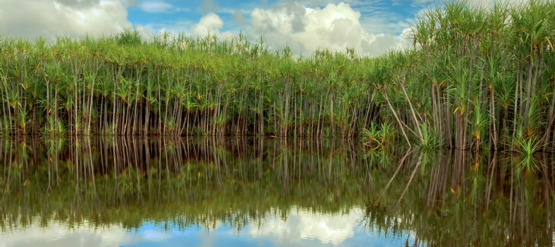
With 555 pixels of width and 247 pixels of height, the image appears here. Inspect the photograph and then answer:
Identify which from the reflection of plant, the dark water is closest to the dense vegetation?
the reflection of plant

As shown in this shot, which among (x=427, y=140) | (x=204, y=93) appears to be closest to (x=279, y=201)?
(x=427, y=140)

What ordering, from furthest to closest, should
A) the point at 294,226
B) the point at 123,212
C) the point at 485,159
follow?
1. the point at 485,159
2. the point at 123,212
3. the point at 294,226

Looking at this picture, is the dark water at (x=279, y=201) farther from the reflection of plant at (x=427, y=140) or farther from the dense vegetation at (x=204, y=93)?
A: the dense vegetation at (x=204, y=93)

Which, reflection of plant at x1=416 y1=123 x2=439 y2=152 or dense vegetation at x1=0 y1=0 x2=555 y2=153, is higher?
dense vegetation at x1=0 y1=0 x2=555 y2=153

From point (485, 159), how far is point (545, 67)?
9.06 feet

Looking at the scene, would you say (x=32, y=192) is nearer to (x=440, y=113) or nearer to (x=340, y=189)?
(x=340, y=189)

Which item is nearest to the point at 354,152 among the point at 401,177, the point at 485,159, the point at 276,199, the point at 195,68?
the point at 485,159

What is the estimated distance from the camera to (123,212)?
591 cm

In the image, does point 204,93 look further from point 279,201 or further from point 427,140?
point 279,201

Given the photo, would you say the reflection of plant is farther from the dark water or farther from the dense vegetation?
the dark water

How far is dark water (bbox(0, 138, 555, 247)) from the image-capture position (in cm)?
462

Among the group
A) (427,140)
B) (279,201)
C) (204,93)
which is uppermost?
(204,93)

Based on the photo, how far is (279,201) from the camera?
6.61 metres

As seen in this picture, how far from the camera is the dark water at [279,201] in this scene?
462cm
